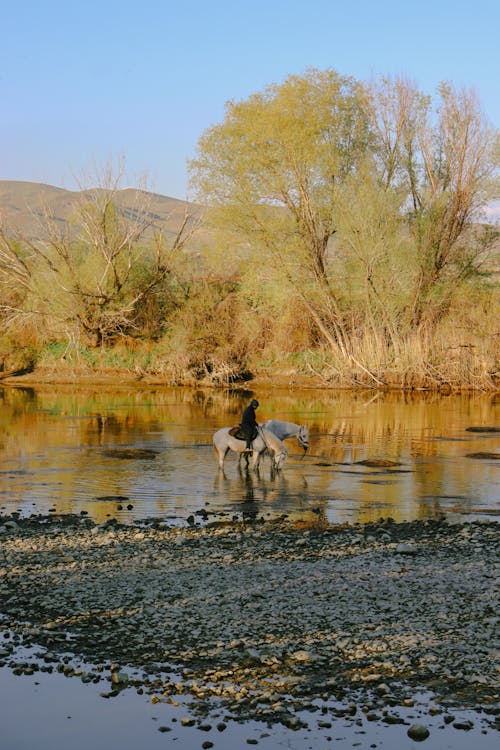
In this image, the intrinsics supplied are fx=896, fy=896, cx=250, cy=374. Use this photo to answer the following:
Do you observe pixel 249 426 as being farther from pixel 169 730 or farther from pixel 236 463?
pixel 169 730

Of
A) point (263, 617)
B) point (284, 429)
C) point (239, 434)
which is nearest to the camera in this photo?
point (263, 617)

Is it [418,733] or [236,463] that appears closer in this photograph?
[418,733]

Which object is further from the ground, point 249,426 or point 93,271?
point 93,271

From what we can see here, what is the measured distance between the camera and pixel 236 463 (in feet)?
63.6

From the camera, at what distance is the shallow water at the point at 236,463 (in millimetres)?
14961

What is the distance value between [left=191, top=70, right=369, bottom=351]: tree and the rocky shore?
90.7 feet

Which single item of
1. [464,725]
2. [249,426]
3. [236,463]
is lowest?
[464,725]

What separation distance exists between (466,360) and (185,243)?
14334 mm

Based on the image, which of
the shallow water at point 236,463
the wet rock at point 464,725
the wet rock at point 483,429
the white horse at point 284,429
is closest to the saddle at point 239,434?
the white horse at point 284,429

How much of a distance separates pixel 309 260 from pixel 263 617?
1238 inches

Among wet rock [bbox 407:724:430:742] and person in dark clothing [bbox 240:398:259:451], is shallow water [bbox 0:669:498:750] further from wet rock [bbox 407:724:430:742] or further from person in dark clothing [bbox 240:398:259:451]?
person in dark clothing [bbox 240:398:259:451]

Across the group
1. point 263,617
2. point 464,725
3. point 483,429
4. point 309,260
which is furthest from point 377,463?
point 309,260

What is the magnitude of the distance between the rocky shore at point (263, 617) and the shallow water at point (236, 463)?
2220 mm

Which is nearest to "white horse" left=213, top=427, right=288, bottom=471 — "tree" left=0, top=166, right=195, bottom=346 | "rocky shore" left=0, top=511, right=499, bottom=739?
"rocky shore" left=0, top=511, right=499, bottom=739
